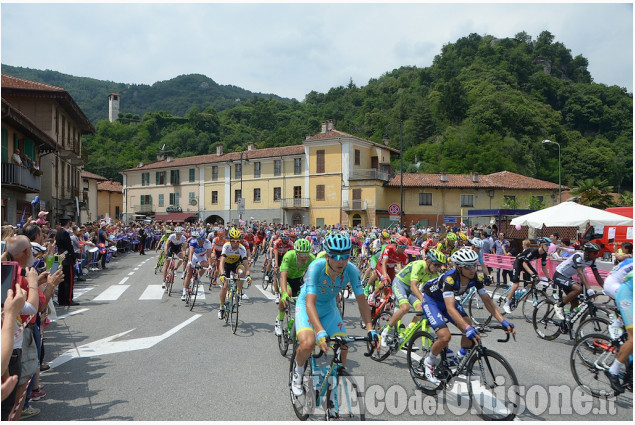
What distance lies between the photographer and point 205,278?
17.6 meters

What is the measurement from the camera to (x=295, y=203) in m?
55.2

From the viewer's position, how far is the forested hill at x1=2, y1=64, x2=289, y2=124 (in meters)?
140

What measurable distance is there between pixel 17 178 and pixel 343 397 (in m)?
23.4

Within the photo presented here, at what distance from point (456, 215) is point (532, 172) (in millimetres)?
21545

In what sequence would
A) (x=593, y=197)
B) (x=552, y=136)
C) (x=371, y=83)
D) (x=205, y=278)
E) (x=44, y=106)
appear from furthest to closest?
(x=371, y=83) → (x=552, y=136) → (x=593, y=197) → (x=44, y=106) → (x=205, y=278)

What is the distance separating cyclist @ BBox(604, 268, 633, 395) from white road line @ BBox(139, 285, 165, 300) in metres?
10.6

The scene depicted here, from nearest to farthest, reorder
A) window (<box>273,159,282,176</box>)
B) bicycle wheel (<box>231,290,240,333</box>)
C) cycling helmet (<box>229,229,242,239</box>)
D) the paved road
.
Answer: the paved road
bicycle wheel (<box>231,290,240,333</box>)
cycling helmet (<box>229,229,242,239</box>)
window (<box>273,159,282,176</box>)

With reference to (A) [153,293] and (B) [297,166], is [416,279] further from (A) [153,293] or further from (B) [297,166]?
(B) [297,166]

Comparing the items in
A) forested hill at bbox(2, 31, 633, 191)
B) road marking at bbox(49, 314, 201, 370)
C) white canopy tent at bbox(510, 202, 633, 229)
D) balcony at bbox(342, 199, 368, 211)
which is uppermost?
forested hill at bbox(2, 31, 633, 191)

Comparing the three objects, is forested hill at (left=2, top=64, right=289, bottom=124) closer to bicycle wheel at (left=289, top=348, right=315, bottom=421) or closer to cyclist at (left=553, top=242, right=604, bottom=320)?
cyclist at (left=553, top=242, right=604, bottom=320)

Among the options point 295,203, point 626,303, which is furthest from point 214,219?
point 626,303

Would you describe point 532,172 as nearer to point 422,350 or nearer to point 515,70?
point 515,70

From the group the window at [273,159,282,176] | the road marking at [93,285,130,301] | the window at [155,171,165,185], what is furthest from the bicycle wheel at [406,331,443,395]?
the window at [155,171,165,185]

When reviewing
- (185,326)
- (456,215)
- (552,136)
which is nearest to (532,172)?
(552,136)
